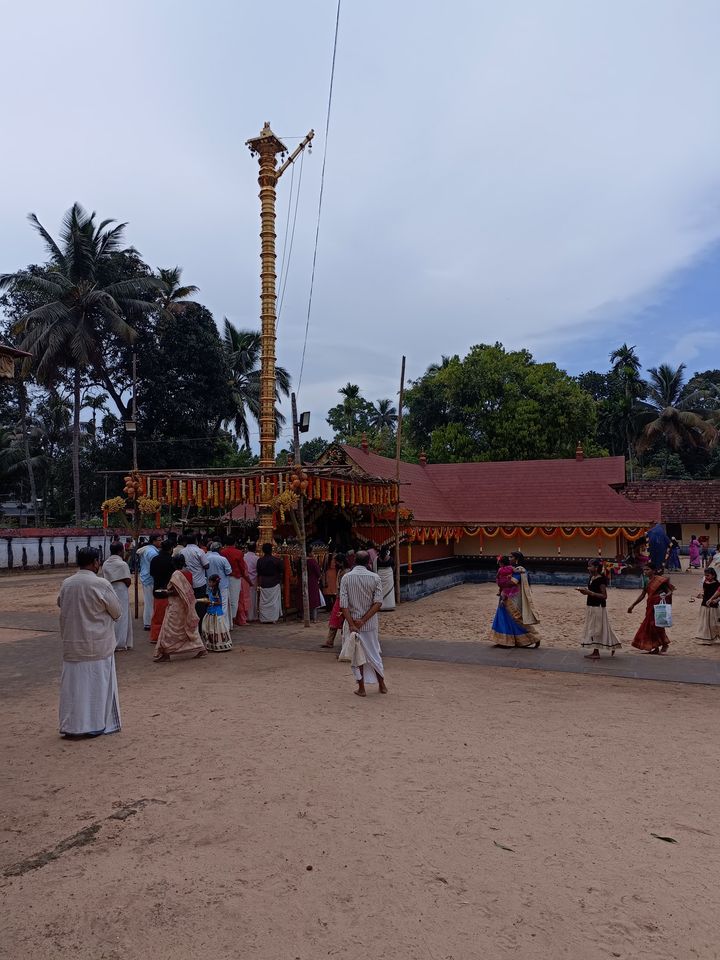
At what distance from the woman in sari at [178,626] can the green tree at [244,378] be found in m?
27.8

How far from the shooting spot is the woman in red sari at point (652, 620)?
374 inches

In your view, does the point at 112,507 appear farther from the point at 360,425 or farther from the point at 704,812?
the point at 360,425

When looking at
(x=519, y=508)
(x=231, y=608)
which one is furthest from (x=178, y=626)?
(x=519, y=508)

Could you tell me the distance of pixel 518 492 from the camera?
2119 cm

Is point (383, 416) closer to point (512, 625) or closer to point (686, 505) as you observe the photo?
point (686, 505)

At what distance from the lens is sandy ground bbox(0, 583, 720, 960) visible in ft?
10.4

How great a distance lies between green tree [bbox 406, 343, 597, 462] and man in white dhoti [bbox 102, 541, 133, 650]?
21.0 m

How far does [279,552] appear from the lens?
45.5ft

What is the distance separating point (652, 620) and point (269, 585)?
6.76 metres

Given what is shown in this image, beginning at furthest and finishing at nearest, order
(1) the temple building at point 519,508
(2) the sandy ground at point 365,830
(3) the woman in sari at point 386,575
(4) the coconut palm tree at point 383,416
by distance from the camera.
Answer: (4) the coconut palm tree at point 383,416 → (1) the temple building at point 519,508 → (3) the woman in sari at point 386,575 → (2) the sandy ground at point 365,830

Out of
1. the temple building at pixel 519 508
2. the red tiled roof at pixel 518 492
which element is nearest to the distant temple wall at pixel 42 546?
the red tiled roof at pixel 518 492

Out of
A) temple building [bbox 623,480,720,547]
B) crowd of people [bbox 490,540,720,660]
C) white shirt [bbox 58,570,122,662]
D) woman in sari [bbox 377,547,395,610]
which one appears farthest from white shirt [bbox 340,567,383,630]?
temple building [bbox 623,480,720,547]

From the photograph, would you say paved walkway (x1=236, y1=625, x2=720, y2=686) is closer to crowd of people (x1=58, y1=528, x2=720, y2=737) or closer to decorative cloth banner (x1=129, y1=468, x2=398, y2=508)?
crowd of people (x1=58, y1=528, x2=720, y2=737)

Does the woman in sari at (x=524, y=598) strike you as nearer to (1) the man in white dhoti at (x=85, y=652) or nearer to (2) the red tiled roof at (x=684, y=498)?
(1) the man in white dhoti at (x=85, y=652)
